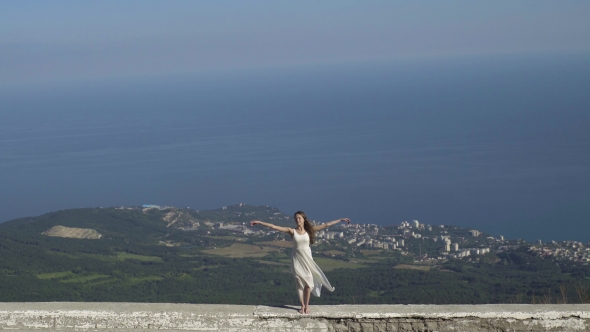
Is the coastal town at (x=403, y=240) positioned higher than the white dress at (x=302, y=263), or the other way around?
the coastal town at (x=403, y=240)

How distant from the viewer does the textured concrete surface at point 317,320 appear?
508 cm

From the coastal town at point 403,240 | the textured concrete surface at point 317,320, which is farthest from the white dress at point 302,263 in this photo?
the coastal town at point 403,240

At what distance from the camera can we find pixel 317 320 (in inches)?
200

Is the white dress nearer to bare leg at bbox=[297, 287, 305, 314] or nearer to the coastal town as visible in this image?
bare leg at bbox=[297, 287, 305, 314]

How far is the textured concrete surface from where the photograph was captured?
5078 mm

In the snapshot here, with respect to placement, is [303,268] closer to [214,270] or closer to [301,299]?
[301,299]

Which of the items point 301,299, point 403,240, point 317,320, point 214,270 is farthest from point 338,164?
point 317,320

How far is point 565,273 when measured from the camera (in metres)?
29.4

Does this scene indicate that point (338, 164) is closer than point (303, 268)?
No

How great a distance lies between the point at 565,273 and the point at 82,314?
27.4 meters

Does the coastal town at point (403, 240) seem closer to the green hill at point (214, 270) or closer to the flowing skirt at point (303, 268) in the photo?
the green hill at point (214, 270)

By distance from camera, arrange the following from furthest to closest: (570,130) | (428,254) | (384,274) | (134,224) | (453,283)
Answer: (570,130), (134,224), (428,254), (384,274), (453,283)

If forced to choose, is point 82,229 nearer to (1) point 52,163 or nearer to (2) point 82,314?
(2) point 82,314

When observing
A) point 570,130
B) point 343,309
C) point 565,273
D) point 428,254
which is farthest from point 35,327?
point 570,130
